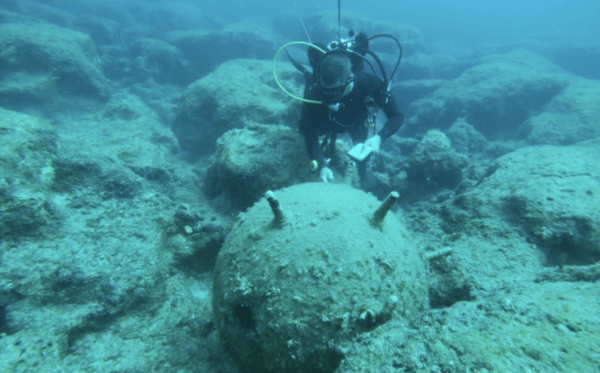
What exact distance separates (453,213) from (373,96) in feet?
7.00

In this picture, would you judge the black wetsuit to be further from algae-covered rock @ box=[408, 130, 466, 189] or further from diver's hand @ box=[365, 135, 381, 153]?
algae-covered rock @ box=[408, 130, 466, 189]

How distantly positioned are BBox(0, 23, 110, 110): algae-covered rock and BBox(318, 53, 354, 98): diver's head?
8525mm

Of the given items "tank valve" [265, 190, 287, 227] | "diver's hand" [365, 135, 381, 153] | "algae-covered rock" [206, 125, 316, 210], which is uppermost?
"tank valve" [265, 190, 287, 227]

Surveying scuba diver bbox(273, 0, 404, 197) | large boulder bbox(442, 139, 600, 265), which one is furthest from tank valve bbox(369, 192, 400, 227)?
large boulder bbox(442, 139, 600, 265)

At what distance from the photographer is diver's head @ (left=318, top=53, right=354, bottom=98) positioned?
366cm

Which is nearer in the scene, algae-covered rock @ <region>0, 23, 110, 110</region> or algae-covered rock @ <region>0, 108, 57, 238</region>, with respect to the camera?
algae-covered rock @ <region>0, 108, 57, 238</region>

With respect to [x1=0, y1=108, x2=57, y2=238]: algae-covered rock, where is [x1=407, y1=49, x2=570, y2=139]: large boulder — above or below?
below

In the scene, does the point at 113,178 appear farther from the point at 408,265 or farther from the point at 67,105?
the point at 67,105

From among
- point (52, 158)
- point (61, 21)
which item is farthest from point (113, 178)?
point (61, 21)

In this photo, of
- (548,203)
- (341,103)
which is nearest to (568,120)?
(548,203)

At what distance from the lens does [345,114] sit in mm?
4594

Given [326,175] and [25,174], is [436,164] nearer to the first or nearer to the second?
[326,175]

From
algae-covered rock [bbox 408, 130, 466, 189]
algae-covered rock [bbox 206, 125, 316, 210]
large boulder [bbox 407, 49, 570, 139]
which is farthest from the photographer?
large boulder [bbox 407, 49, 570, 139]

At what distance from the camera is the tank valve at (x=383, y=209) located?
209 centimetres
